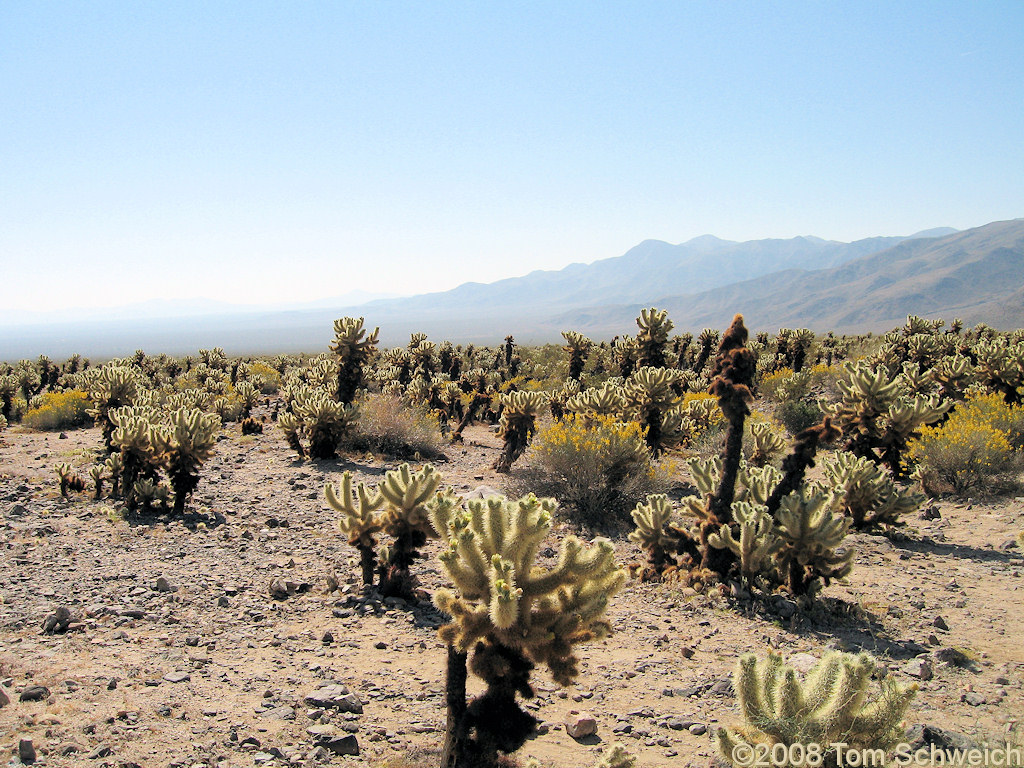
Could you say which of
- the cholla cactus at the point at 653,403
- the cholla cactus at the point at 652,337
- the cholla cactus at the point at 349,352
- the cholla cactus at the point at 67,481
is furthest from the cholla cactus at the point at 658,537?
the cholla cactus at the point at 652,337

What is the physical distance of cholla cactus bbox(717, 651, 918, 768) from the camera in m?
3.12

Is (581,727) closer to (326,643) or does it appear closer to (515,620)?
(515,620)

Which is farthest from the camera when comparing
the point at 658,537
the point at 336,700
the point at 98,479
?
the point at 98,479

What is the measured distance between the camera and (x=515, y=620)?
388 centimetres

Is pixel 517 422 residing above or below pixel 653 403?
below

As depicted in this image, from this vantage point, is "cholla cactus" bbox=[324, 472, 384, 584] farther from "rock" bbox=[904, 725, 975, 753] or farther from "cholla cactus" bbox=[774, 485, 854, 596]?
"rock" bbox=[904, 725, 975, 753]

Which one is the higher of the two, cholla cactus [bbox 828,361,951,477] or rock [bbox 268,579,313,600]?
cholla cactus [bbox 828,361,951,477]

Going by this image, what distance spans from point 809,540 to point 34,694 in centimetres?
740

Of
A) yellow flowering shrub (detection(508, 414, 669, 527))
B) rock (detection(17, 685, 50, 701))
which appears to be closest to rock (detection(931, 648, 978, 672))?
yellow flowering shrub (detection(508, 414, 669, 527))

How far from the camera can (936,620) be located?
6586mm

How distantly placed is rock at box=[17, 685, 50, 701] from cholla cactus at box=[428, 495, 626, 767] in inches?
123

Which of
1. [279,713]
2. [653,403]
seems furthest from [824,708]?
[653,403]

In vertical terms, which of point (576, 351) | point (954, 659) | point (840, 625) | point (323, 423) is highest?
point (576, 351)

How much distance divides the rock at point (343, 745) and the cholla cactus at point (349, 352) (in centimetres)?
1256
